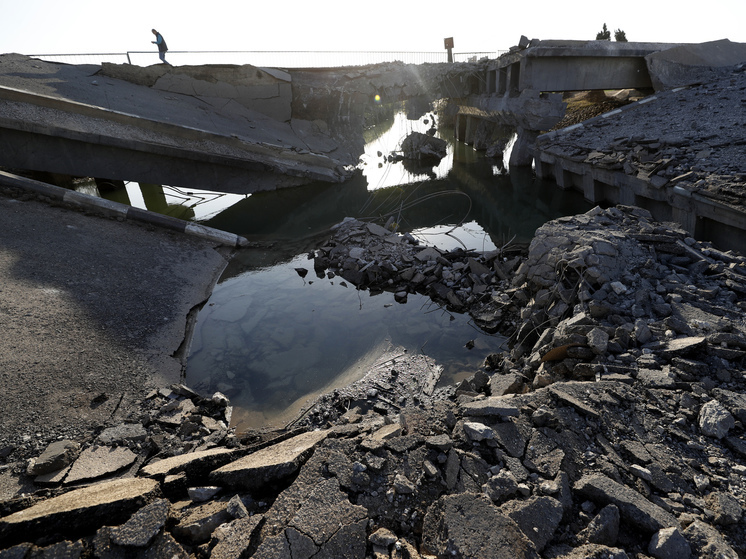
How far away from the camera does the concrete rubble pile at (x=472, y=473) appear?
2.72 m

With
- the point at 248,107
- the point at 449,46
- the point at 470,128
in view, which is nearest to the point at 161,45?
the point at 248,107

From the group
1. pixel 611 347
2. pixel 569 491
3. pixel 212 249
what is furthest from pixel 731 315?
pixel 212 249

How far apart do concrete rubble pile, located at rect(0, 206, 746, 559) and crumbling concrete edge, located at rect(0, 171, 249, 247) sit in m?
6.40

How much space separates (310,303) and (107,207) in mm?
6050

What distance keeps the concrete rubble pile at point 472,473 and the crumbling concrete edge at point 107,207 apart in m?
6.40

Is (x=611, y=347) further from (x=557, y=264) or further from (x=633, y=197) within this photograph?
(x=633, y=197)

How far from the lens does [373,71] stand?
73.4ft

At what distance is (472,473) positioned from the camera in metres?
3.21

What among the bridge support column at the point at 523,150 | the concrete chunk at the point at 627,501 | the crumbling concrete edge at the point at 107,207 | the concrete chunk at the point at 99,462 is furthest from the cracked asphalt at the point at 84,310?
the bridge support column at the point at 523,150

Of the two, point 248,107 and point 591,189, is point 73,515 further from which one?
point 248,107

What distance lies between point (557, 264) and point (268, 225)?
9.70m

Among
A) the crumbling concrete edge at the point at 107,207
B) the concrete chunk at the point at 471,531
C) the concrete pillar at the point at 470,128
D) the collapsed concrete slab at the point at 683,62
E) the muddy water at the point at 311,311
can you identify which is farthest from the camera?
the concrete pillar at the point at 470,128

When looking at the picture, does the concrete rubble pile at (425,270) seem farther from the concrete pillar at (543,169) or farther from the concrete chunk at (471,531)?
the concrete pillar at (543,169)

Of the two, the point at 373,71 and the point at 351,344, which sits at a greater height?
the point at 373,71
